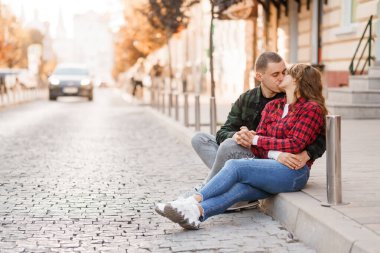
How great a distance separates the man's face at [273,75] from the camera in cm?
584

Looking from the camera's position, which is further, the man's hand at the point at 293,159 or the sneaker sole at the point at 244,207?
the sneaker sole at the point at 244,207

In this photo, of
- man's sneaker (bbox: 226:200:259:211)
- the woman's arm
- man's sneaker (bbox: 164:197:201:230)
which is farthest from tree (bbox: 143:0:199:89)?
man's sneaker (bbox: 164:197:201:230)

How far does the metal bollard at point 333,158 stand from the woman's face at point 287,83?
597 mm

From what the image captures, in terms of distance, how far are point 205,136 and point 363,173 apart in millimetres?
1559

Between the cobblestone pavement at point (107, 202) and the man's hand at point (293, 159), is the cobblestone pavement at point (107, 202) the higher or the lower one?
the lower one

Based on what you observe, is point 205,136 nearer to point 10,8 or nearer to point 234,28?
point 234,28

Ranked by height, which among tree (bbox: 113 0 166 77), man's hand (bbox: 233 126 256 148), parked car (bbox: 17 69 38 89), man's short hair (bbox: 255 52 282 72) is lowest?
parked car (bbox: 17 69 38 89)

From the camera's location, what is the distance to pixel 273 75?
587 cm

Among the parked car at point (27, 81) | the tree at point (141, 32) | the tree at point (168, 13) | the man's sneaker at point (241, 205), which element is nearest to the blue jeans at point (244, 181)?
the man's sneaker at point (241, 205)

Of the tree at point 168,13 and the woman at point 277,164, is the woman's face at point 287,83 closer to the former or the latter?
the woman at point 277,164

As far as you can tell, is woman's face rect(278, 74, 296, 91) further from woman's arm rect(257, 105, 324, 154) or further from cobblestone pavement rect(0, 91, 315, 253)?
cobblestone pavement rect(0, 91, 315, 253)

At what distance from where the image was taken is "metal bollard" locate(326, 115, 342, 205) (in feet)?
16.0

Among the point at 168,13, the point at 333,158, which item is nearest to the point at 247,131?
the point at 333,158

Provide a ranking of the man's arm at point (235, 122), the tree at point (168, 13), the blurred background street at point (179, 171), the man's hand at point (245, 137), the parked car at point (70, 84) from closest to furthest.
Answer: the blurred background street at point (179, 171), the man's hand at point (245, 137), the man's arm at point (235, 122), the tree at point (168, 13), the parked car at point (70, 84)
